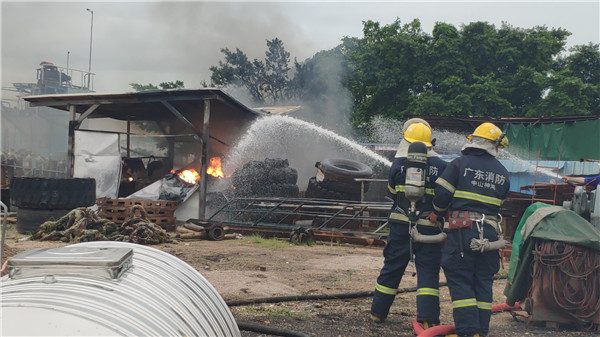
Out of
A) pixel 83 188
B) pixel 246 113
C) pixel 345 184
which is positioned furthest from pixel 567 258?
pixel 246 113

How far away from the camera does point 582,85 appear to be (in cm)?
2369

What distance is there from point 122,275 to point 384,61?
28.7 m

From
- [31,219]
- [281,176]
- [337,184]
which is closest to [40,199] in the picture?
[31,219]

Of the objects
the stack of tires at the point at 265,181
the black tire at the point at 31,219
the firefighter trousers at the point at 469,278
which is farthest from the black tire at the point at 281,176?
the firefighter trousers at the point at 469,278

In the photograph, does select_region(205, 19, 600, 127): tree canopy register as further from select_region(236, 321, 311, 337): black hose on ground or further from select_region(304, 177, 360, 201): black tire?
select_region(236, 321, 311, 337): black hose on ground

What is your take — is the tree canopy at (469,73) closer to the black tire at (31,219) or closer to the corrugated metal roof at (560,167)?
the corrugated metal roof at (560,167)

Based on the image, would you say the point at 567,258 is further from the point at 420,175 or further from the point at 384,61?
the point at 384,61

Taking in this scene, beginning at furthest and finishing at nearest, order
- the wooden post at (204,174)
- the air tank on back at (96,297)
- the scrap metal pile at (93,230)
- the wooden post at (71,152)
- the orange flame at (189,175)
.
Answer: the orange flame at (189,175) → the wooden post at (71,152) → the wooden post at (204,174) → the scrap metal pile at (93,230) → the air tank on back at (96,297)

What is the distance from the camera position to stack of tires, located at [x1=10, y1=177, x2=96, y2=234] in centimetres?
1045

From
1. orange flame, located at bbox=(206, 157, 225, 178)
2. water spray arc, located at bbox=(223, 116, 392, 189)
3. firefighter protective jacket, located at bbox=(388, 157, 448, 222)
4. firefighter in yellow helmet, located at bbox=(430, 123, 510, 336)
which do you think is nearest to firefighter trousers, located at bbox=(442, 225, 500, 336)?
firefighter in yellow helmet, located at bbox=(430, 123, 510, 336)

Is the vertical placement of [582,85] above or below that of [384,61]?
below

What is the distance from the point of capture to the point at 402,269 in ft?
16.2

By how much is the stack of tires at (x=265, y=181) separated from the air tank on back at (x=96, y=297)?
1132 cm

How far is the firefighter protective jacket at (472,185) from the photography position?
14.6 feet
